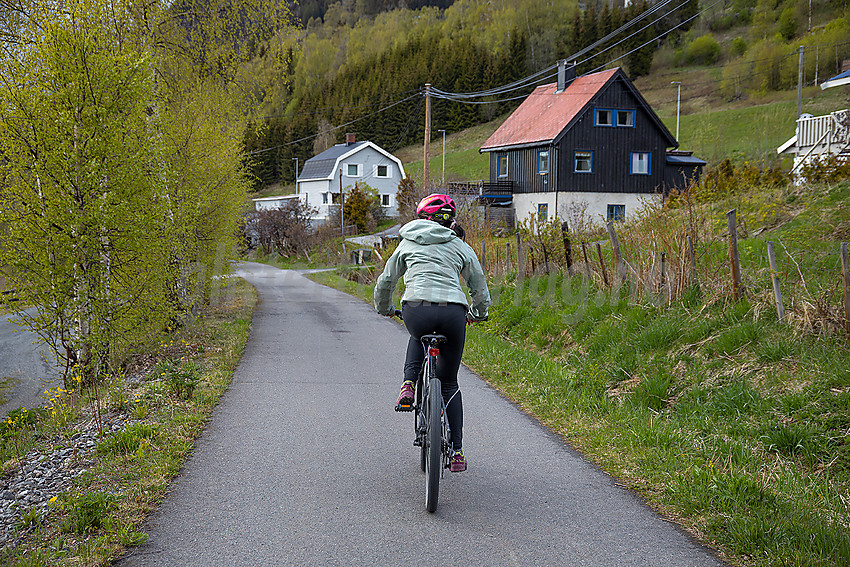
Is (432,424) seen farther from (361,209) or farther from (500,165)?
(361,209)

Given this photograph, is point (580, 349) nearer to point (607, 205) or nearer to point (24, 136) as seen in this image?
point (24, 136)

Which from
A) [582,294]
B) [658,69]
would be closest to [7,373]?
[582,294]

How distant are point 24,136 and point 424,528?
703cm

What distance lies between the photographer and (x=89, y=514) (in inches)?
168

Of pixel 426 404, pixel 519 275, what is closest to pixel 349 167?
pixel 519 275

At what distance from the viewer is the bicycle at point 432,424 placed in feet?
14.4

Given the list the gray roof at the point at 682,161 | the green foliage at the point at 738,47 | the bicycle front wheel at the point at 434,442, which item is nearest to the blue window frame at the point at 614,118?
the gray roof at the point at 682,161

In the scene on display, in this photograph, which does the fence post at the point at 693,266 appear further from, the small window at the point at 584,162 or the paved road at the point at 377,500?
the small window at the point at 584,162

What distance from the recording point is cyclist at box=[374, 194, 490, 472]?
15.5ft

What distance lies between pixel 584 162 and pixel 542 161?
248cm

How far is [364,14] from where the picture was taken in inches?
6403

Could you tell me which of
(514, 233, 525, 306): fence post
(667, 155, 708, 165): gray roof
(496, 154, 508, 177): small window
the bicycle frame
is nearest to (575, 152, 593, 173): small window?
(667, 155, 708, 165): gray roof

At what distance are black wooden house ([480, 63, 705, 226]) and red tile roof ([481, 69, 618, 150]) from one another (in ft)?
0.27

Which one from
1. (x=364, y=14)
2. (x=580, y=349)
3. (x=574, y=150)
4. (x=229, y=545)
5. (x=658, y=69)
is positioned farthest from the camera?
(x=364, y=14)
